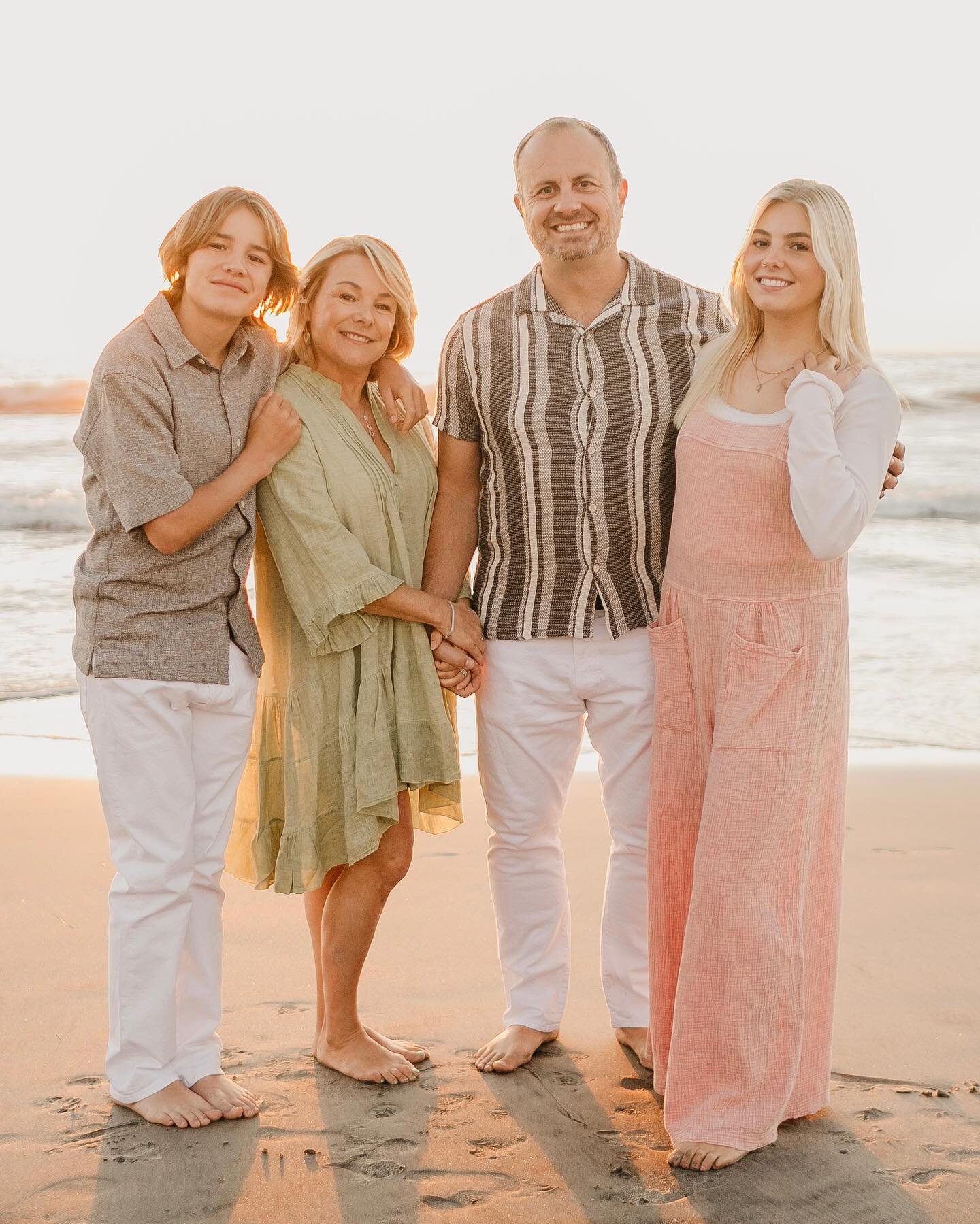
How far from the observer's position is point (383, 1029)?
348 centimetres

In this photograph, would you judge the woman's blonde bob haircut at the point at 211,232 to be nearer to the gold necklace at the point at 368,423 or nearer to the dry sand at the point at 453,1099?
the gold necklace at the point at 368,423

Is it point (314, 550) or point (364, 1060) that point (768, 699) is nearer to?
point (314, 550)

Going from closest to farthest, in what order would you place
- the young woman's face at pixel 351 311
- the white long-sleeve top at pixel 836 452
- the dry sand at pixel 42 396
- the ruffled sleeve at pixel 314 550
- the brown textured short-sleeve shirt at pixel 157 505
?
the white long-sleeve top at pixel 836 452
the brown textured short-sleeve shirt at pixel 157 505
the ruffled sleeve at pixel 314 550
the young woman's face at pixel 351 311
the dry sand at pixel 42 396

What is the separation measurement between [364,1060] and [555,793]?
0.81 meters

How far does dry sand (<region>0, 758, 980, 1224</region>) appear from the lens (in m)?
2.62

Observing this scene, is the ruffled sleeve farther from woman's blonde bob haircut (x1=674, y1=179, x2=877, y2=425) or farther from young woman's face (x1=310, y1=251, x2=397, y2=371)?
woman's blonde bob haircut (x1=674, y1=179, x2=877, y2=425)

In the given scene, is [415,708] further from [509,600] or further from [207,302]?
[207,302]

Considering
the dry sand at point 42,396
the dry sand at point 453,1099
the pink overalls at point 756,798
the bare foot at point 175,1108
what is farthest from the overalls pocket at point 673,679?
the dry sand at point 42,396

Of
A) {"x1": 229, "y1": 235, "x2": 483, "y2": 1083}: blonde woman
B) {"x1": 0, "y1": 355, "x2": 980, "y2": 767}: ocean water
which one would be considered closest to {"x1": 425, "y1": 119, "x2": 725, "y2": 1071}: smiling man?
{"x1": 229, "y1": 235, "x2": 483, "y2": 1083}: blonde woman

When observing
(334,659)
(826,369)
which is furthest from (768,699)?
(334,659)

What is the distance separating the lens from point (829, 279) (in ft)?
9.01

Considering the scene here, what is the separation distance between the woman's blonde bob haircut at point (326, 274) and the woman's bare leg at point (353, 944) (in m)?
1.15

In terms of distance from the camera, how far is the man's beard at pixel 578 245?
314cm

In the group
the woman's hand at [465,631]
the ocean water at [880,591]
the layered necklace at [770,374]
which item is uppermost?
the layered necklace at [770,374]
